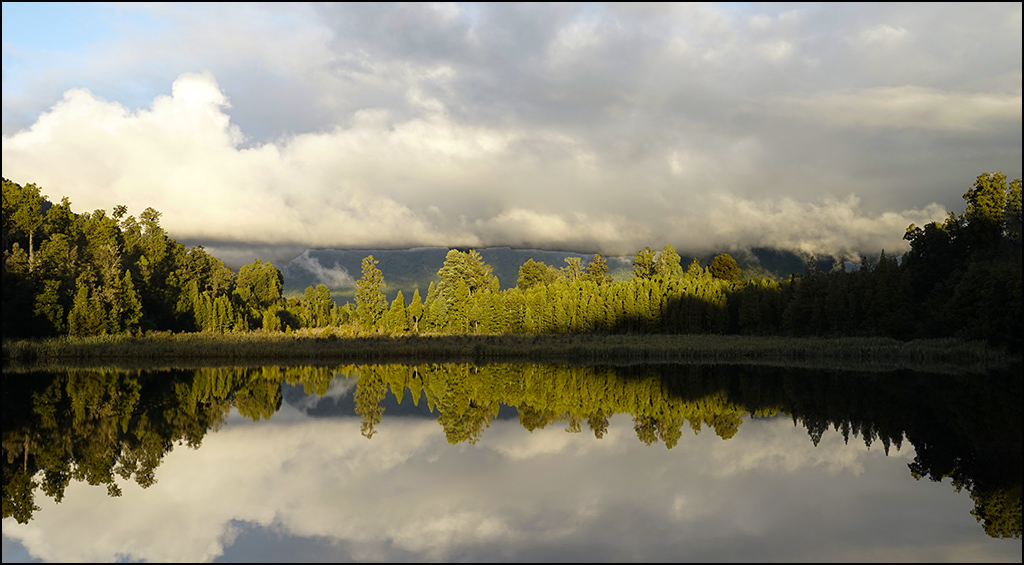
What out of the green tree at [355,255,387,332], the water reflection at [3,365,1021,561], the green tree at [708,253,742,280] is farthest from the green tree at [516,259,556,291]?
the water reflection at [3,365,1021,561]

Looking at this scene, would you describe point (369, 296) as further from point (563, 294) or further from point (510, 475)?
point (510, 475)

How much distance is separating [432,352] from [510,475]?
3458 cm

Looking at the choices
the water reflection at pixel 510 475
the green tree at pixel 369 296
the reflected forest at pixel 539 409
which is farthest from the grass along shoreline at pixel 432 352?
the green tree at pixel 369 296

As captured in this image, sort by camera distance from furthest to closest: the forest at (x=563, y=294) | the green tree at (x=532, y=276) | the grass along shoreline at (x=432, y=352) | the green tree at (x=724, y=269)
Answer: the green tree at (x=532, y=276)
the green tree at (x=724, y=269)
the forest at (x=563, y=294)
the grass along shoreline at (x=432, y=352)

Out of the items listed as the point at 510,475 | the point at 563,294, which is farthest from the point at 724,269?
the point at 510,475

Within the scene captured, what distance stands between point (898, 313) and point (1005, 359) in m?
18.7

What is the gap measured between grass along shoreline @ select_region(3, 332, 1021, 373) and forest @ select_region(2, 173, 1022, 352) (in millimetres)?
4041

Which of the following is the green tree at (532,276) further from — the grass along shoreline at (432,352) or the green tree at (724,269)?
the grass along shoreline at (432,352)

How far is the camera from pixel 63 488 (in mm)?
12062

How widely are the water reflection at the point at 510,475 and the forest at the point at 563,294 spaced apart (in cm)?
3139

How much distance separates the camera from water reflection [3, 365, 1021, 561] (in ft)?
31.1

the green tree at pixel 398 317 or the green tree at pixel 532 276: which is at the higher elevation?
the green tree at pixel 532 276

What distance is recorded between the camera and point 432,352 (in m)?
47.6

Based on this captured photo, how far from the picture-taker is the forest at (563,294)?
52.7m
